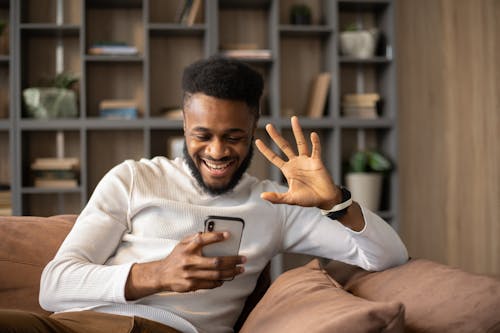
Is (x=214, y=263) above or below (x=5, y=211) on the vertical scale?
above

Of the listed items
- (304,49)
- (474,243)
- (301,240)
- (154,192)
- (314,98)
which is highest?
(304,49)

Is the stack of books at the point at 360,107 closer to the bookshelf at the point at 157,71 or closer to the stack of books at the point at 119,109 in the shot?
Result: the bookshelf at the point at 157,71

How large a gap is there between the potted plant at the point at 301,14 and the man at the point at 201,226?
2.21 m

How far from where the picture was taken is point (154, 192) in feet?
5.12

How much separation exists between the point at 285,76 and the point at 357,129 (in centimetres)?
60

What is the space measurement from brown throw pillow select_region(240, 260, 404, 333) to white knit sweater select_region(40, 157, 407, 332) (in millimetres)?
131

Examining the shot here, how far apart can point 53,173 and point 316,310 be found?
9.13ft

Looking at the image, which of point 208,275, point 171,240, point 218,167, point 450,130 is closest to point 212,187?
point 218,167

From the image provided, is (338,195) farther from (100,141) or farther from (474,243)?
(100,141)

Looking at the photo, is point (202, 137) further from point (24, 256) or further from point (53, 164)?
point (53, 164)

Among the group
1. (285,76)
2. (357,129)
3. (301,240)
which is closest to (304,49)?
(285,76)

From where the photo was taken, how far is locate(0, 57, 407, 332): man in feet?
4.30

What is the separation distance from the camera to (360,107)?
376 centimetres

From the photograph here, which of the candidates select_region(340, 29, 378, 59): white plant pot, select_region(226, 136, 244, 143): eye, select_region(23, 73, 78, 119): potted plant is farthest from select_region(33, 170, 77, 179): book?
select_region(226, 136, 244, 143): eye
